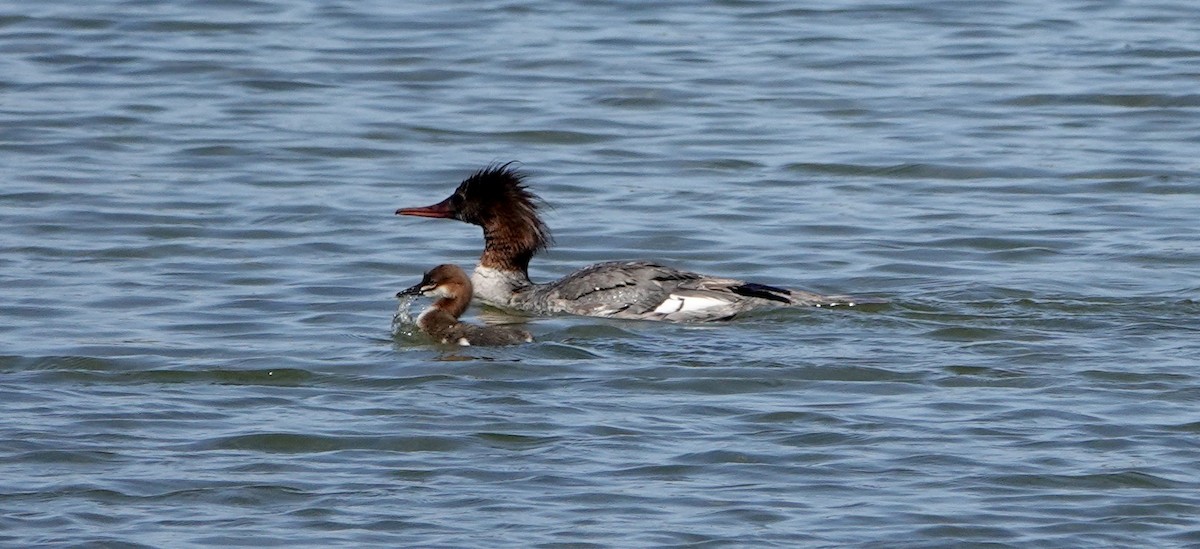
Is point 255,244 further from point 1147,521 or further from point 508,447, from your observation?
point 1147,521

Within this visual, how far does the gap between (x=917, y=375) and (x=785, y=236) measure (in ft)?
10.2

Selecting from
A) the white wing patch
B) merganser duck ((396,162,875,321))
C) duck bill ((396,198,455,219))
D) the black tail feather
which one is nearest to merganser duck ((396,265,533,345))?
merganser duck ((396,162,875,321))

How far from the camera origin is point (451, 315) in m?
9.68

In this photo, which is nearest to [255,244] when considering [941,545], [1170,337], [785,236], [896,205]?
[785,236]

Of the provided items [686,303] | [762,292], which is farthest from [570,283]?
[762,292]

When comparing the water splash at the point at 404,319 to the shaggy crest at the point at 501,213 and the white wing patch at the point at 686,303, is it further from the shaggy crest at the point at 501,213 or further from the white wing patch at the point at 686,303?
the white wing patch at the point at 686,303

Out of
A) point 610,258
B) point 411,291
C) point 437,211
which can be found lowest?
point 610,258

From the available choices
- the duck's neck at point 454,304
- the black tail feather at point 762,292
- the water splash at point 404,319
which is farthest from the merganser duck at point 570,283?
the water splash at point 404,319

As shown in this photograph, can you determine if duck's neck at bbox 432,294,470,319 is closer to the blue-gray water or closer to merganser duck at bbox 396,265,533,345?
merganser duck at bbox 396,265,533,345

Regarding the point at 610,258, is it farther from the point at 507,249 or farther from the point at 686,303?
the point at 686,303

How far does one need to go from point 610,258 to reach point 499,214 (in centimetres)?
68

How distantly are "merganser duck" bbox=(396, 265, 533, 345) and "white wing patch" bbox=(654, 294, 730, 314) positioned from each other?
2.60 ft

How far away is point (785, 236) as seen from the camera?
1146 cm

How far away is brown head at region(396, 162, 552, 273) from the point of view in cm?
1084
